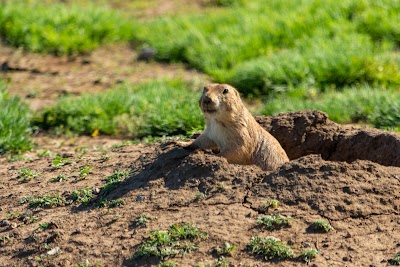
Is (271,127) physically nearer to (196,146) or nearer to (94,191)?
(196,146)

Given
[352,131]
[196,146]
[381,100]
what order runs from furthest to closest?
[381,100]
[352,131]
[196,146]

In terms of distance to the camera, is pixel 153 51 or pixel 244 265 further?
pixel 153 51

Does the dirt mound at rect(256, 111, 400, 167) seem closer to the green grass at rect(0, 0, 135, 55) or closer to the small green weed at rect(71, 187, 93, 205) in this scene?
the small green weed at rect(71, 187, 93, 205)

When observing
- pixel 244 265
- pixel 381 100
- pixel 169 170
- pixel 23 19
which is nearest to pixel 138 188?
pixel 169 170

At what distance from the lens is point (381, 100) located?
849cm

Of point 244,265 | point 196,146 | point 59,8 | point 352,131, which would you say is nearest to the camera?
point 244,265

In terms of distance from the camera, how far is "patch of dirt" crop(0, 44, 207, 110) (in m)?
10.1

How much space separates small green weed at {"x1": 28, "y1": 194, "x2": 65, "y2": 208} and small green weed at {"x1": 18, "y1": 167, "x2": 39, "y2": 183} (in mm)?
576

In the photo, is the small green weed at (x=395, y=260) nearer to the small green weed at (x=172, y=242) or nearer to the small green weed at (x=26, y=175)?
the small green weed at (x=172, y=242)

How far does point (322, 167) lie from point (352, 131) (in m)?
1.31

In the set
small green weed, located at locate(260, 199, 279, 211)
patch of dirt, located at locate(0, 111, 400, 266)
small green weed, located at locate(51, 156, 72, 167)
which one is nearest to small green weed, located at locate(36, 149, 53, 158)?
small green weed, located at locate(51, 156, 72, 167)

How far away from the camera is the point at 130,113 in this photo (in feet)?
29.6

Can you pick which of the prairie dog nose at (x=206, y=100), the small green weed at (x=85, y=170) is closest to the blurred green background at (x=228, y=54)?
the small green weed at (x=85, y=170)

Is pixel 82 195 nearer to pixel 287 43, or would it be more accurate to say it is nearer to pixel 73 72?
pixel 73 72
